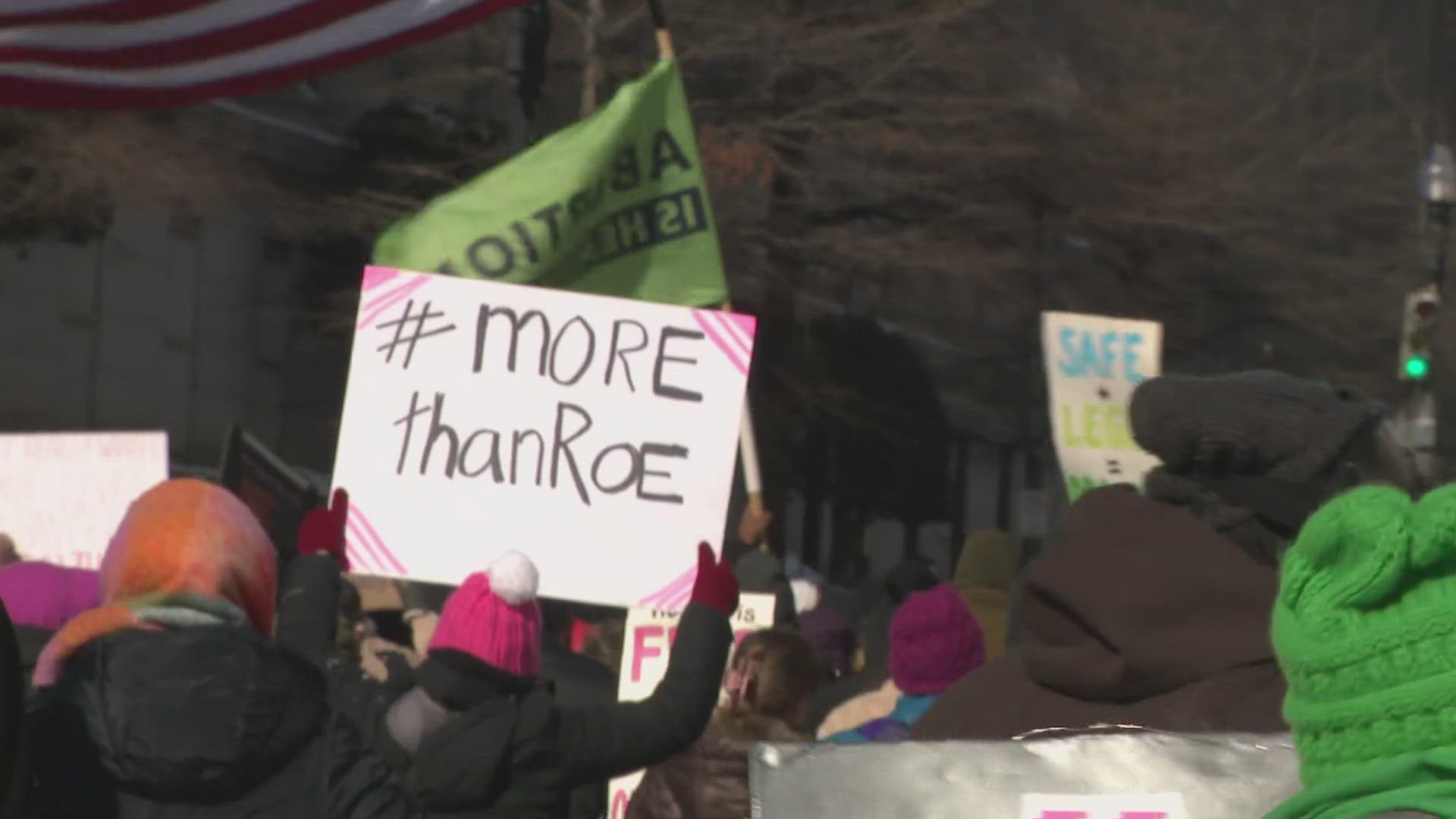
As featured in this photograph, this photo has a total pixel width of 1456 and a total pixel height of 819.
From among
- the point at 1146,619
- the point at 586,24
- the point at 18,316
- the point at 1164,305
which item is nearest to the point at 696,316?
the point at 1146,619

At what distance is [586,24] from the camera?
16.4 m

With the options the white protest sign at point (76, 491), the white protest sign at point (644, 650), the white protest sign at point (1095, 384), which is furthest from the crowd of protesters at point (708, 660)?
the white protest sign at point (1095, 384)

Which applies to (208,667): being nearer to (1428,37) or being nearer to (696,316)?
(696,316)

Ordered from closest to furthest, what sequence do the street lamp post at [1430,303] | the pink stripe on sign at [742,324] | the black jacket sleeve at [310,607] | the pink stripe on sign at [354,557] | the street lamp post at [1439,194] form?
the black jacket sleeve at [310,607] < the pink stripe on sign at [354,557] < the pink stripe on sign at [742,324] < the street lamp post at [1430,303] < the street lamp post at [1439,194]

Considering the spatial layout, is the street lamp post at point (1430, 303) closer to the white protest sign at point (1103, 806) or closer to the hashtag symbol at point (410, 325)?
the hashtag symbol at point (410, 325)

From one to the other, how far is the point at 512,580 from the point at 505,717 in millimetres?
282

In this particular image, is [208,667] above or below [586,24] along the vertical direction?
below

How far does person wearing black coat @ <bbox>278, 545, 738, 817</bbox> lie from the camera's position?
4.41 m

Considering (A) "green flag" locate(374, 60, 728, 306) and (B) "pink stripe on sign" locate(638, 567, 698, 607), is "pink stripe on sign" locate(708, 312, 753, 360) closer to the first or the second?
(B) "pink stripe on sign" locate(638, 567, 698, 607)

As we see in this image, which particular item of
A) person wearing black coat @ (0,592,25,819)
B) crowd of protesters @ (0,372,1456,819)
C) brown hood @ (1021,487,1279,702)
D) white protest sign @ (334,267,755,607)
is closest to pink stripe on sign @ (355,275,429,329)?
white protest sign @ (334,267,755,607)

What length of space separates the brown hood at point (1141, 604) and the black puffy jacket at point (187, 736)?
1.10 meters

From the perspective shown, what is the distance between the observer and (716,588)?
4.92 meters

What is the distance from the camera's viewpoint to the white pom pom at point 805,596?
428 inches

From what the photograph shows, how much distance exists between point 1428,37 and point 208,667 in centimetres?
2036
